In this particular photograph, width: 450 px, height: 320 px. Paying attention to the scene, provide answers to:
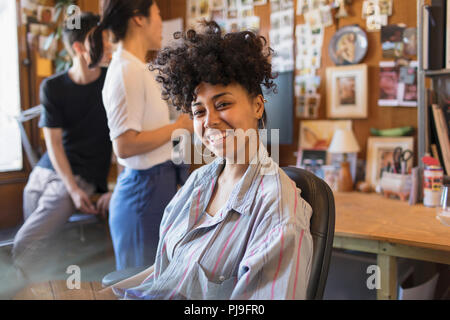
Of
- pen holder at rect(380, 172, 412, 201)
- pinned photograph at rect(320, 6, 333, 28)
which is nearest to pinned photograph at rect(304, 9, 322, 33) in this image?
pinned photograph at rect(320, 6, 333, 28)

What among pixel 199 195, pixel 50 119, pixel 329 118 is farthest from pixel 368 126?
pixel 50 119

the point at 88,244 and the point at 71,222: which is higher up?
the point at 71,222

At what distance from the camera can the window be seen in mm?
2445

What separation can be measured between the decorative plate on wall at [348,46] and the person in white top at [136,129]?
4.95 ft

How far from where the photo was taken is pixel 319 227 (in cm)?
101

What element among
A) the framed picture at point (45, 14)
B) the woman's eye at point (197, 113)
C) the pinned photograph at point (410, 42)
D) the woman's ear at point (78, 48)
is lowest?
the woman's eye at point (197, 113)

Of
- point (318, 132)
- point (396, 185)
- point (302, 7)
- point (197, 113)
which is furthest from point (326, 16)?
point (197, 113)

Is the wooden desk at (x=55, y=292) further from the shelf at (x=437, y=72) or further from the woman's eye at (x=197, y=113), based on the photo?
the shelf at (x=437, y=72)

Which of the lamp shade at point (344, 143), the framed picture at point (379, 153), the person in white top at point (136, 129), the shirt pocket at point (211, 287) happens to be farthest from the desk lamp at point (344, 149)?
the shirt pocket at point (211, 287)

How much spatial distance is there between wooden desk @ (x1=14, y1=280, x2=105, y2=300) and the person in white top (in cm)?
36

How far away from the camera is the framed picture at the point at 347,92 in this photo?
249 cm
